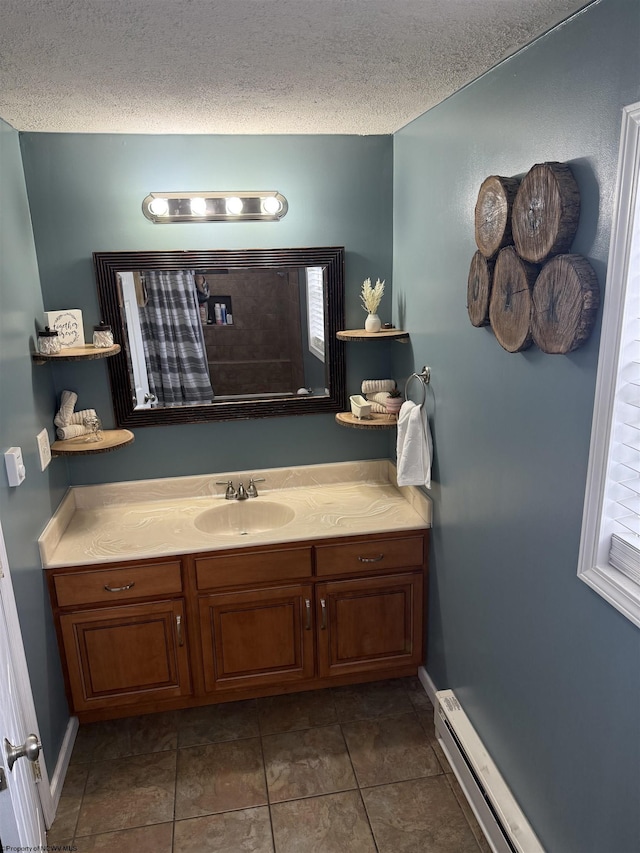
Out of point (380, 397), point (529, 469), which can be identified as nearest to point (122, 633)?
point (380, 397)

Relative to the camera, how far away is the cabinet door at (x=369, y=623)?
256cm

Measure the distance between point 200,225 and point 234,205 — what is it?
168 millimetres

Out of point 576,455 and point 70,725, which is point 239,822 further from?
point 576,455

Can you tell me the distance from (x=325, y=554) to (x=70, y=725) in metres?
1.22

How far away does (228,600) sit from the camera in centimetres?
247

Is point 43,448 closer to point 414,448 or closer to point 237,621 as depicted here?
point 237,621

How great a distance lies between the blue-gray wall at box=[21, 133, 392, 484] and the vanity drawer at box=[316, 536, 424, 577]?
61 cm

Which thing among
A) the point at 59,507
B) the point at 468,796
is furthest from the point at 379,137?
the point at 468,796

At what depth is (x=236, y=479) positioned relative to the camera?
2900mm

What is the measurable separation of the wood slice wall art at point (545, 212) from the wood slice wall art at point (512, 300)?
41mm

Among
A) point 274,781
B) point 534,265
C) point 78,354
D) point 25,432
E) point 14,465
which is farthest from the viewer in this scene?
point 78,354

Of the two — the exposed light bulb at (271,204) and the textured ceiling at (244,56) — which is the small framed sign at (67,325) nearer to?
the textured ceiling at (244,56)

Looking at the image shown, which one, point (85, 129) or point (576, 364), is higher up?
point (85, 129)

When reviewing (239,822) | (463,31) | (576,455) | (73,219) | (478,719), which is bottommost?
(239,822)
